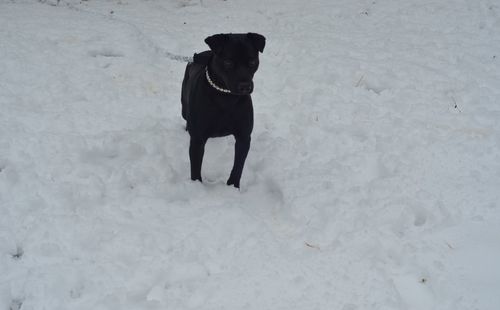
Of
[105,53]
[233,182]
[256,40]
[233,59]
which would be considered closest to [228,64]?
[233,59]

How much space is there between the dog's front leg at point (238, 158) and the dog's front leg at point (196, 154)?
30 centimetres

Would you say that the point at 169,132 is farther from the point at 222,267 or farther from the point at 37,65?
the point at 37,65

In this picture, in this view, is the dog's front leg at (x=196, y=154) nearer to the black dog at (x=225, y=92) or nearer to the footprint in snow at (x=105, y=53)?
the black dog at (x=225, y=92)

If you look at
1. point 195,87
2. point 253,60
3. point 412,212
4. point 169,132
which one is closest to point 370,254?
point 412,212

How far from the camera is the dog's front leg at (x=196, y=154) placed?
404 centimetres

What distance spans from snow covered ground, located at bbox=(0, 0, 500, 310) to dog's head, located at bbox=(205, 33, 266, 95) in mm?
1168

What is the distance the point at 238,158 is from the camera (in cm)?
416

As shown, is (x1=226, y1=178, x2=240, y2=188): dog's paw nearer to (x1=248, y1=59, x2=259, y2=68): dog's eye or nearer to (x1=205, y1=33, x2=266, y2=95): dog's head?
(x1=205, y1=33, x2=266, y2=95): dog's head

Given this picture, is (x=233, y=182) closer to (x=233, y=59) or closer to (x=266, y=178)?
(x=266, y=178)

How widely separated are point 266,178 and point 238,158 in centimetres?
47

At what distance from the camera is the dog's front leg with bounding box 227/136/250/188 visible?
4.04 meters

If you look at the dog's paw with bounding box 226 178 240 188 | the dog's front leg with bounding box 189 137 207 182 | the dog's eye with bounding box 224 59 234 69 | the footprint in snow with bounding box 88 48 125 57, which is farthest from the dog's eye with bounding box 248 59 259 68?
the footprint in snow with bounding box 88 48 125 57

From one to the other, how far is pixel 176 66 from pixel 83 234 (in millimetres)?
3701

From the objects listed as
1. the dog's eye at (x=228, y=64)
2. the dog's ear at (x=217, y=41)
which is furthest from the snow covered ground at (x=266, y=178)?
the dog's ear at (x=217, y=41)
